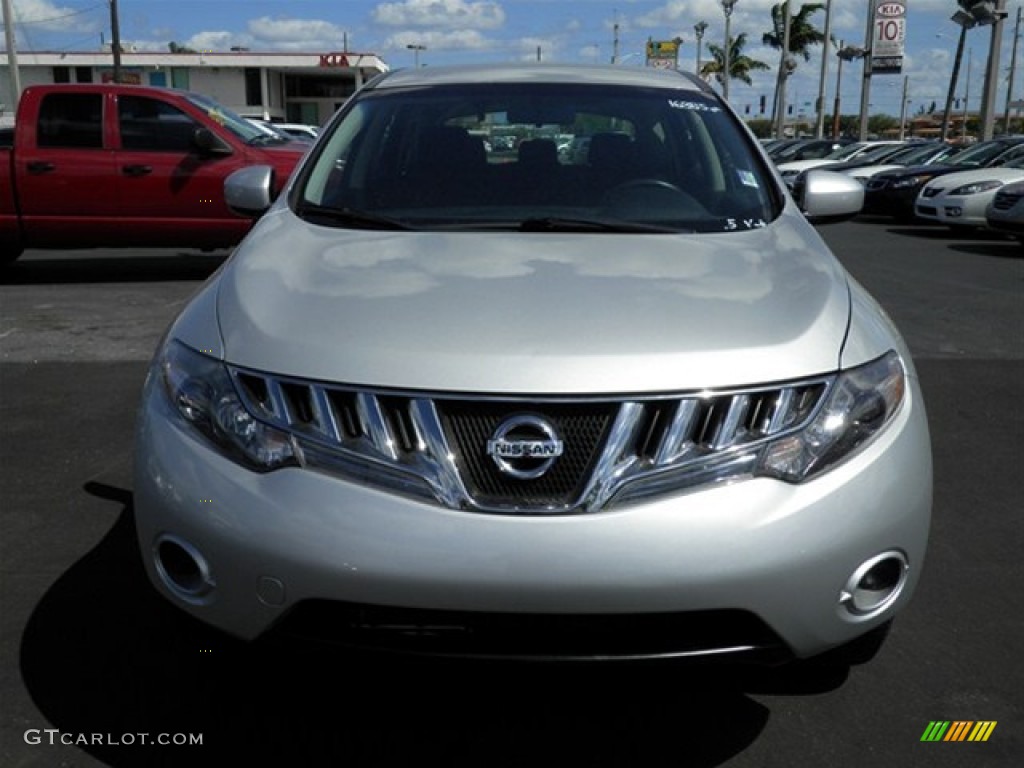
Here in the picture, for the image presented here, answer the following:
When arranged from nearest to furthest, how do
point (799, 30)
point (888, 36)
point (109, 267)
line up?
point (109, 267) → point (888, 36) → point (799, 30)

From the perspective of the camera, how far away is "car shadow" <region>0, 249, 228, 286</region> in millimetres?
10539

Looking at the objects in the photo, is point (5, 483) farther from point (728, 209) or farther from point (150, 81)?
point (150, 81)

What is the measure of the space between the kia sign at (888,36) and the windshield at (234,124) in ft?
105

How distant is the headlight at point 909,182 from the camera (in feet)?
59.9

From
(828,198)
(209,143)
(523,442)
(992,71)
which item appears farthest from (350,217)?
(992,71)

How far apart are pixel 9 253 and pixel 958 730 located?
10.0m

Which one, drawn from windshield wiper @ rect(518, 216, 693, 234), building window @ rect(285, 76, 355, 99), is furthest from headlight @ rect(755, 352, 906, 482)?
building window @ rect(285, 76, 355, 99)

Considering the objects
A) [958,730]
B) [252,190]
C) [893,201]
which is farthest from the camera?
[893,201]

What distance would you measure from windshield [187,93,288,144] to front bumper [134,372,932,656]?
849 cm

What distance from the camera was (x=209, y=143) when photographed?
10.0 m

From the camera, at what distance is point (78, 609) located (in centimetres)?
330

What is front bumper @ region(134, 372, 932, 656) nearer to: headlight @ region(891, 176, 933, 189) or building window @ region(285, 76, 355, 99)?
headlight @ region(891, 176, 933, 189)

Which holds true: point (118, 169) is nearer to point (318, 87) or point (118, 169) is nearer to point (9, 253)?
point (9, 253)

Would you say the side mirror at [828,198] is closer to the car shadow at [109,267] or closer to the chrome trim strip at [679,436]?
the chrome trim strip at [679,436]
